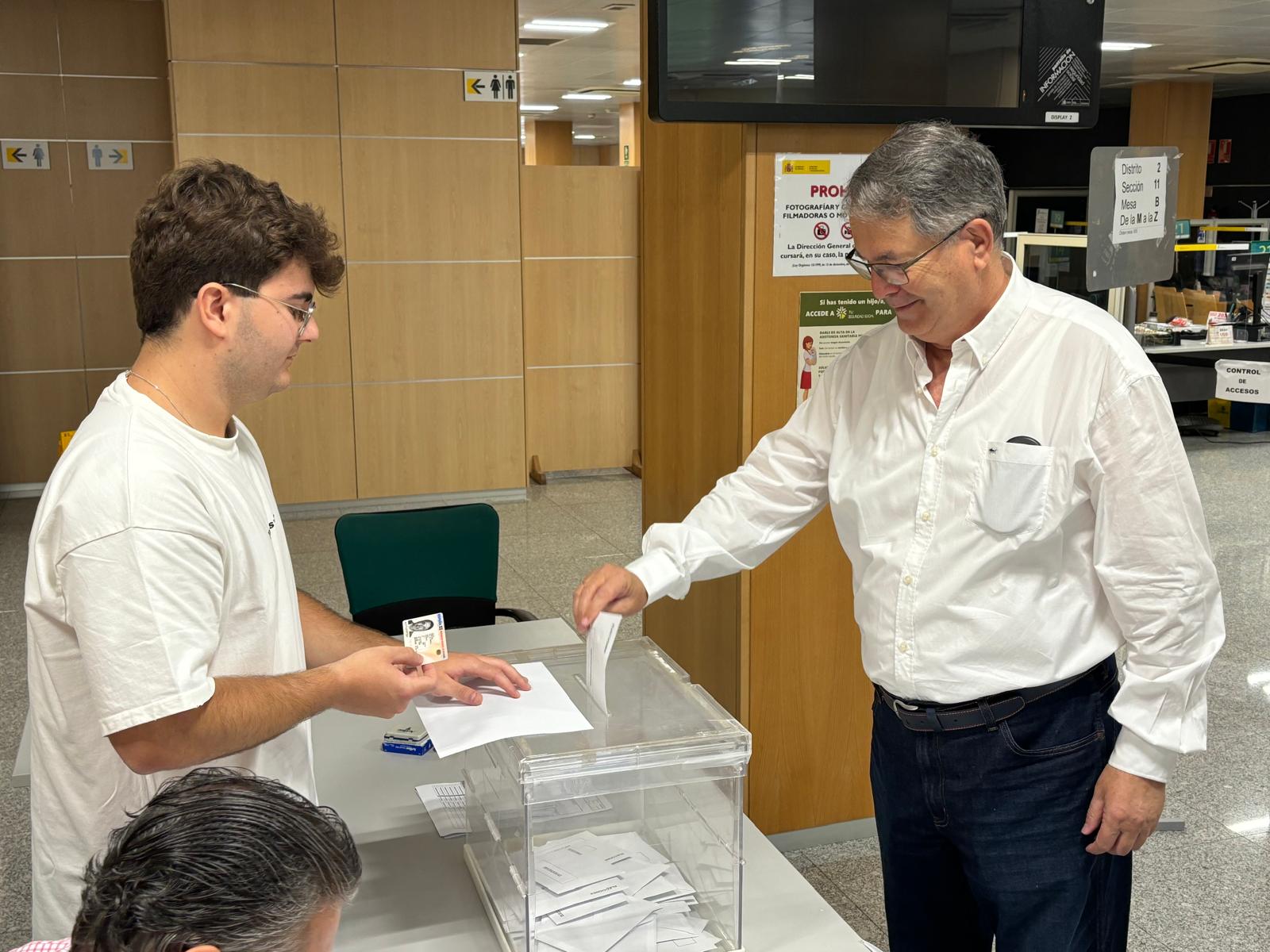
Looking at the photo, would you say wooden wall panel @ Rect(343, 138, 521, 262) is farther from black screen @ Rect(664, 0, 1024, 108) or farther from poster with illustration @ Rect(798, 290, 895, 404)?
black screen @ Rect(664, 0, 1024, 108)

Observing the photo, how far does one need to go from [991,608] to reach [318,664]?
45.7 inches

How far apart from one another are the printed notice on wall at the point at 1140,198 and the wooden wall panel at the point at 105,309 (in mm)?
6830

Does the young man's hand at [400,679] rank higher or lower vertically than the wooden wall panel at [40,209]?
lower

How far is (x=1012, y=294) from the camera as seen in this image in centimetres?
184

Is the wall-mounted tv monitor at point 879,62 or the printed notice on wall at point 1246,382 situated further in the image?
the printed notice on wall at point 1246,382

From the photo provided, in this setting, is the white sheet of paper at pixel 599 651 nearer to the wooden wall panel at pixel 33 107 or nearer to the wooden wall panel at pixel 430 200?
the wooden wall panel at pixel 430 200

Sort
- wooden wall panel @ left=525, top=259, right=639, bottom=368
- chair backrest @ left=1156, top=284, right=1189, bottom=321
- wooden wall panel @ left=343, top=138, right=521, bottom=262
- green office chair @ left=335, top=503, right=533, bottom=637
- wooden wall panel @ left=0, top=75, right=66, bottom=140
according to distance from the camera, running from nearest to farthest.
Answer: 1. green office chair @ left=335, top=503, right=533, bottom=637
2. wooden wall panel @ left=343, top=138, right=521, bottom=262
3. wooden wall panel @ left=0, top=75, right=66, bottom=140
4. wooden wall panel @ left=525, top=259, right=639, bottom=368
5. chair backrest @ left=1156, top=284, right=1189, bottom=321

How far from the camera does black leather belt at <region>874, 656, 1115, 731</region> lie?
1827 millimetres

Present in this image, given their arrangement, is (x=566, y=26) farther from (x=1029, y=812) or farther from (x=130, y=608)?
(x=130, y=608)

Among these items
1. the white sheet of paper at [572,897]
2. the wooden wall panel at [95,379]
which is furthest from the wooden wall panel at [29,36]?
the white sheet of paper at [572,897]

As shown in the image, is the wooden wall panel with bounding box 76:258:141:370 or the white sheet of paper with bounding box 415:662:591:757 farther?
the wooden wall panel with bounding box 76:258:141:370

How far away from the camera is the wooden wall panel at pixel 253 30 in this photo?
22.4 ft

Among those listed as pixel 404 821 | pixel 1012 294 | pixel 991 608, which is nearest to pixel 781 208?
pixel 1012 294

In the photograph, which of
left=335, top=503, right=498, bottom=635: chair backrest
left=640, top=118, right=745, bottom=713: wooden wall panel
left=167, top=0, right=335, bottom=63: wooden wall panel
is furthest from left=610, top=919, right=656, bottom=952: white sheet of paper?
left=167, top=0, right=335, bottom=63: wooden wall panel
